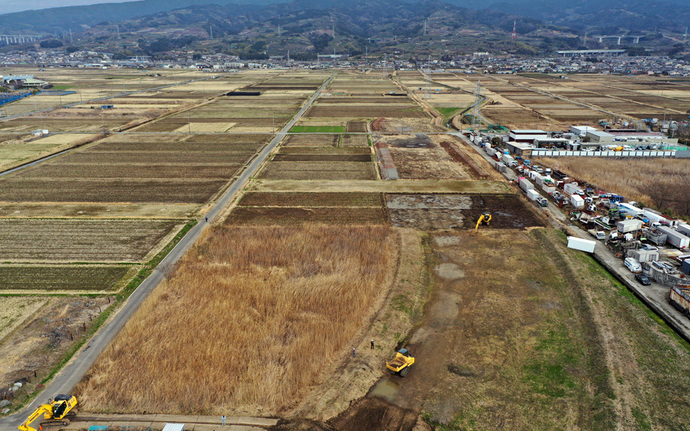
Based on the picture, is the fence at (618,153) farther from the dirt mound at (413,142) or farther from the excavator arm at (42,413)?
the excavator arm at (42,413)

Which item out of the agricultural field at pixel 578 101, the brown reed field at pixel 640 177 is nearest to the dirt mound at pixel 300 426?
the brown reed field at pixel 640 177

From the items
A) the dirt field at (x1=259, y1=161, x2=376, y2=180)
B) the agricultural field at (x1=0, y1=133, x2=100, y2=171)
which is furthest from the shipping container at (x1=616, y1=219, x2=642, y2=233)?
the agricultural field at (x1=0, y1=133, x2=100, y2=171)

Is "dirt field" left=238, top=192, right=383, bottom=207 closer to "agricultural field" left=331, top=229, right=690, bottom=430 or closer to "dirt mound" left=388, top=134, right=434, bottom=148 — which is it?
"agricultural field" left=331, top=229, right=690, bottom=430

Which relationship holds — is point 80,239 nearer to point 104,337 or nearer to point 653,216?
point 104,337

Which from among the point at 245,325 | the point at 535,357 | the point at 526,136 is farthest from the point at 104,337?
the point at 526,136

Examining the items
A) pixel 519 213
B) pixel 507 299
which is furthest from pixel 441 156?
pixel 507 299
